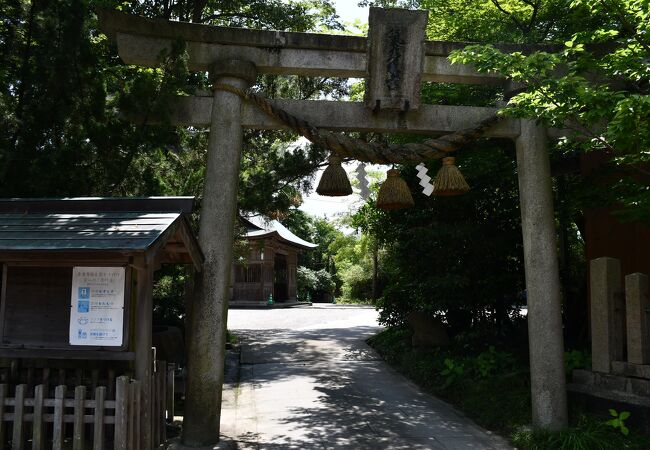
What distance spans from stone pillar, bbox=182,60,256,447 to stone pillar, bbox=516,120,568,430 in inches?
150

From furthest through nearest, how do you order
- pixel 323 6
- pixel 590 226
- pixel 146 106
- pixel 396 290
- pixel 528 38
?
1. pixel 323 6
2. pixel 396 290
3. pixel 590 226
4. pixel 528 38
5. pixel 146 106

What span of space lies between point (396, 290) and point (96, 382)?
9.02 meters

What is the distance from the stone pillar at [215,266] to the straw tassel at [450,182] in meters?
2.56

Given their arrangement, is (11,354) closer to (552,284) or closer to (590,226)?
(552,284)

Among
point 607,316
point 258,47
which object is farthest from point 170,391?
point 607,316

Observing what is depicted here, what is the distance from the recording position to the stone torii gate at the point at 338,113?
271 inches

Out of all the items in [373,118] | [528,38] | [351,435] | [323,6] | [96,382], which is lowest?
[351,435]

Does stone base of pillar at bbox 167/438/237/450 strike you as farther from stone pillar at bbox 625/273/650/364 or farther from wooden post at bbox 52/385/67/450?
stone pillar at bbox 625/273/650/364

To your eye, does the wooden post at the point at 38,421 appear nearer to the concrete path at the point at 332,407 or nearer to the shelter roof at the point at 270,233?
the concrete path at the point at 332,407

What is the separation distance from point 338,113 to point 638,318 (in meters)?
4.46

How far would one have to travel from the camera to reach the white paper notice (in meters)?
5.40

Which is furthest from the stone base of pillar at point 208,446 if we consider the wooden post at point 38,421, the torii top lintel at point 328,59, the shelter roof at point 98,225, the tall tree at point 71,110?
the torii top lintel at point 328,59

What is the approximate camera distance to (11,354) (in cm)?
536

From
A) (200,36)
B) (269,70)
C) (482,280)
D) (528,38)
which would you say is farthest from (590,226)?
(200,36)
